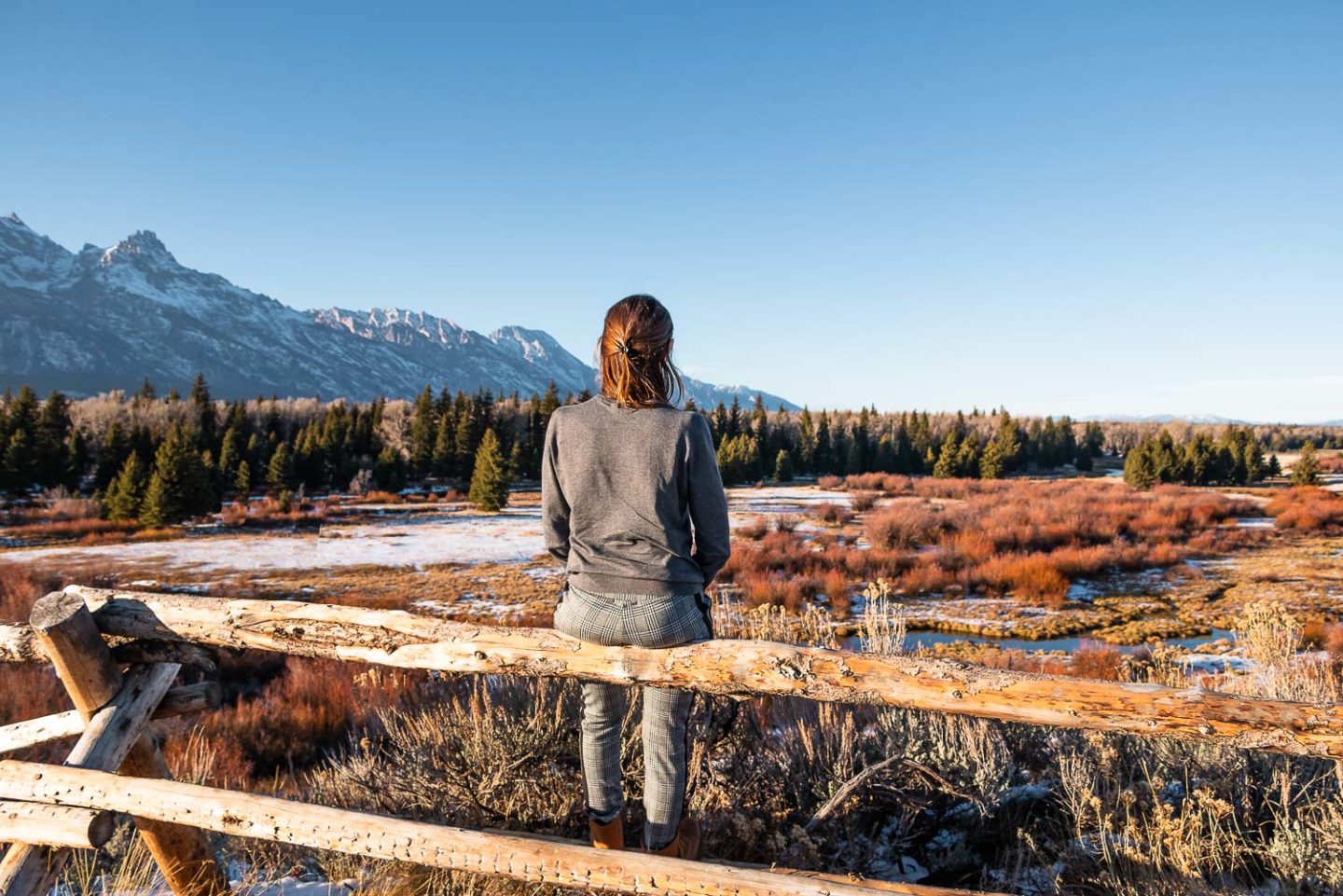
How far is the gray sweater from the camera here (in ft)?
6.81

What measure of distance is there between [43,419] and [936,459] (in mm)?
68326

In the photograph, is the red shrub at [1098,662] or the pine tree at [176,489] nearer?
the red shrub at [1098,662]

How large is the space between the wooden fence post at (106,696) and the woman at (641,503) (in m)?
1.85

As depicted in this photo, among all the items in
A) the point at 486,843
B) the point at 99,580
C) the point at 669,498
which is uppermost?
the point at 669,498

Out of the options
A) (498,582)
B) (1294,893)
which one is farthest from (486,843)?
(498,582)

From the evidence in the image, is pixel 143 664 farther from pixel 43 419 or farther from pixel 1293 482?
pixel 1293 482

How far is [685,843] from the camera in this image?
2.37 meters

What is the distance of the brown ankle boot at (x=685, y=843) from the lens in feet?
7.57

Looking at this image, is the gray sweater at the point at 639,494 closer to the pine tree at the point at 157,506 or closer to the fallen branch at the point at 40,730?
the fallen branch at the point at 40,730

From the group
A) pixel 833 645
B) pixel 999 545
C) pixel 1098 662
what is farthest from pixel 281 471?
pixel 1098 662

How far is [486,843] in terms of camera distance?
2.13m

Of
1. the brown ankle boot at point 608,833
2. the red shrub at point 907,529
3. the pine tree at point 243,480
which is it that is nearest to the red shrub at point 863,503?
the red shrub at point 907,529

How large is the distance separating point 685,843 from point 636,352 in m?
1.75

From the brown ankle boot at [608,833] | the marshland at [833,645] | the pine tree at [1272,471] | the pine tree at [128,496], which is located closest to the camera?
the brown ankle boot at [608,833]
